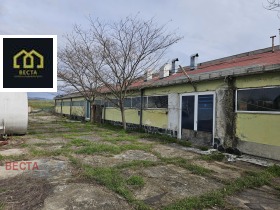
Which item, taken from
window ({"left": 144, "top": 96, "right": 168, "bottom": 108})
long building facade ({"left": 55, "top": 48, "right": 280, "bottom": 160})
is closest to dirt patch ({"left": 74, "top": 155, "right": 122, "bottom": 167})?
long building facade ({"left": 55, "top": 48, "right": 280, "bottom": 160})

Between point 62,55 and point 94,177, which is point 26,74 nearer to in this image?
point 94,177

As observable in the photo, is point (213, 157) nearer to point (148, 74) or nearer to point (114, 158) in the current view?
point (114, 158)

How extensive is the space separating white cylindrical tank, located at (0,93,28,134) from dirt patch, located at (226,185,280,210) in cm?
1001

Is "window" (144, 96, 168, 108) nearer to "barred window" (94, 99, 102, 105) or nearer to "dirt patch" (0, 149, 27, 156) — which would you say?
"dirt patch" (0, 149, 27, 156)

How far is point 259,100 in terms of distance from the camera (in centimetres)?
782

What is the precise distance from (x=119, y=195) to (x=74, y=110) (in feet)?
86.8

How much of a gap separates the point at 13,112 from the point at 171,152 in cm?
739

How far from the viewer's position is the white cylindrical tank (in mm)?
11289

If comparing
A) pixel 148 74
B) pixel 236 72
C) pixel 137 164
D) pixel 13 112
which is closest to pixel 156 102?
pixel 148 74

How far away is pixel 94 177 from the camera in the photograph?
18.1 ft

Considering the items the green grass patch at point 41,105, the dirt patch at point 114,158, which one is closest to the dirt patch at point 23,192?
the dirt patch at point 114,158

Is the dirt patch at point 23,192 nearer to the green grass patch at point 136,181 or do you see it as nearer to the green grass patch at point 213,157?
the green grass patch at point 136,181

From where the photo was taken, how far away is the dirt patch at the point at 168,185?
4.53 metres

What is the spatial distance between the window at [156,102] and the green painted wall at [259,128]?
4.80 m
